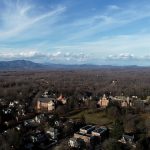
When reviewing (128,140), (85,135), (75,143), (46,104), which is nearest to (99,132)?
(85,135)

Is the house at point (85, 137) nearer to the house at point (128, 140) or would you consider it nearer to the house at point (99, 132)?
the house at point (99, 132)

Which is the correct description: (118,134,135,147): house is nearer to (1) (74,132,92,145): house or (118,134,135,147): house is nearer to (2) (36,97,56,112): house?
(1) (74,132,92,145): house

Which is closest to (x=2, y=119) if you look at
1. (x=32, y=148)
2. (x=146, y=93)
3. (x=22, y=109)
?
(x=22, y=109)

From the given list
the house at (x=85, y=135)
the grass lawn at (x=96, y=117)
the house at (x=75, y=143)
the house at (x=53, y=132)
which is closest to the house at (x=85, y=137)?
the house at (x=85, y=135)

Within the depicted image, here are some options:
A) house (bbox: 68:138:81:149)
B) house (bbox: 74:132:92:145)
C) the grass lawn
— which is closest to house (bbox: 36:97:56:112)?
the grass lawn

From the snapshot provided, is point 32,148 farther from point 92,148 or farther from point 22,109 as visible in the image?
point 22,109

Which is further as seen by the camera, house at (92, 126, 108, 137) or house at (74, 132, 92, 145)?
house at (92, 126, 108, 137)

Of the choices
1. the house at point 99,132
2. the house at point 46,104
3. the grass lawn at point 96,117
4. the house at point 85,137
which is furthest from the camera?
the house at point 46,104
